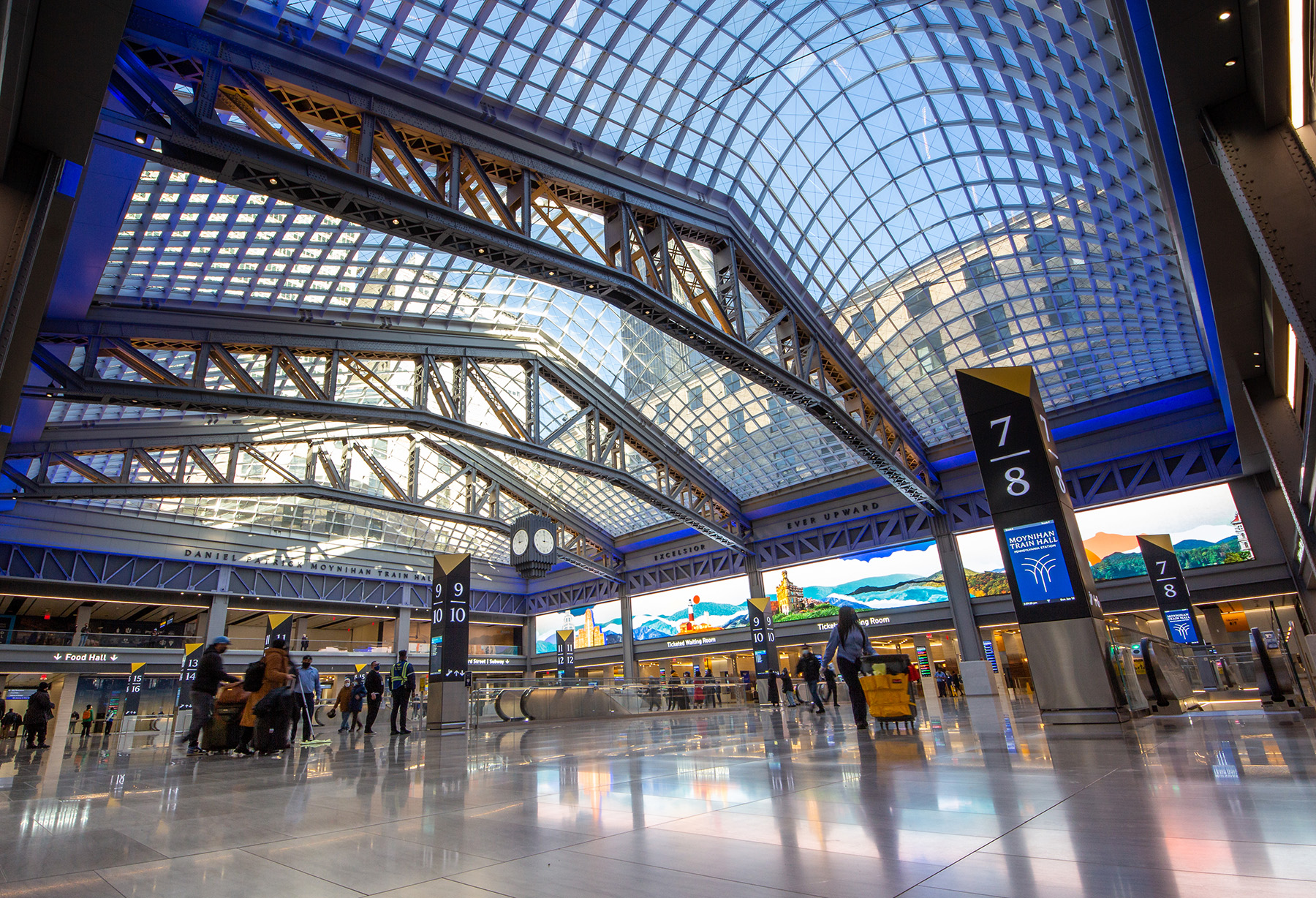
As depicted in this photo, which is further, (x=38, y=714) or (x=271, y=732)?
(x=38, y=714)

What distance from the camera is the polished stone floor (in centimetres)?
A: 281

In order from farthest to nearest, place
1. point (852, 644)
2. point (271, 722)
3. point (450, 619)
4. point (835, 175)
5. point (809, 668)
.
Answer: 1. point (835, 175)
2. point (809, 668)
3. point (450, 619)
4. point (271, 722)
5. point (852, 644)

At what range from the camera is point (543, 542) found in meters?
38.5

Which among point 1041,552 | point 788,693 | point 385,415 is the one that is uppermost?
point 385,415

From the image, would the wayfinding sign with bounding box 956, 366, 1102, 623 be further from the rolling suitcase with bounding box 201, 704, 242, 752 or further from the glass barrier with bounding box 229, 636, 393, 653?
the glass barrier with bounding box 229, 636, 393, 653

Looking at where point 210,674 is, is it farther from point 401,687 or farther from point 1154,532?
point 1154,532

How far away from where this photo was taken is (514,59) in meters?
15.4

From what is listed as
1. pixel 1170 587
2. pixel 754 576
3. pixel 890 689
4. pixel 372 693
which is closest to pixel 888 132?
pixel 890 689

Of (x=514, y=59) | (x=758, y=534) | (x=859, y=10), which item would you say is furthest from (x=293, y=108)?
(x=758, y=534)

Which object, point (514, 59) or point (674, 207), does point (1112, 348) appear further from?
point (514, 59)

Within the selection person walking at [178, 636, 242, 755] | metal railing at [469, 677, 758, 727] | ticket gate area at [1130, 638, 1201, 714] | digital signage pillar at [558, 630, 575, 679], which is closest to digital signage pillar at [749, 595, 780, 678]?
metal railing at [469, 677, 758, 727]

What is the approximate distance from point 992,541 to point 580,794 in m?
36.2

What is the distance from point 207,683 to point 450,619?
7712 millimetres

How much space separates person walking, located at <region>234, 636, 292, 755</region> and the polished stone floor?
129 inches
